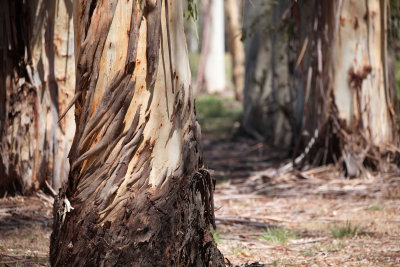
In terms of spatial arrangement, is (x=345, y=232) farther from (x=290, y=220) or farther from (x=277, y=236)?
(x=290, y=220)

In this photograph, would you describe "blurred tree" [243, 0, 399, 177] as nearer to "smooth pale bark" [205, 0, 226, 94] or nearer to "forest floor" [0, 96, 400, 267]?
"forest floor" [0, 96, 400, 267]

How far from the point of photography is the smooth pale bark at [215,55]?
1967cm

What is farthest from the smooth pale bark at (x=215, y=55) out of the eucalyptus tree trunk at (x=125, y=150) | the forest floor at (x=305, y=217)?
the eucalyptus tree trunk at (x=125, y=150)

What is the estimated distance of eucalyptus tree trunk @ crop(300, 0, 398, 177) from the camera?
632 cm

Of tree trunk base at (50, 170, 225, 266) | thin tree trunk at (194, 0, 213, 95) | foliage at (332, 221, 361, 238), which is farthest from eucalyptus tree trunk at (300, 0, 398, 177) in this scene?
thin tree trunk at (194, 0, 213, 95)

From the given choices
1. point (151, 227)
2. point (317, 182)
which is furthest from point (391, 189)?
point (151, 227)

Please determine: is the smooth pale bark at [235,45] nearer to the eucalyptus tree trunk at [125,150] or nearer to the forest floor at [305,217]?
the forest floor at [305,217]

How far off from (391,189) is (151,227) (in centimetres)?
366

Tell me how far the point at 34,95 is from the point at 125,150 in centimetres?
265

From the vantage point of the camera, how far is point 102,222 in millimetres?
2754

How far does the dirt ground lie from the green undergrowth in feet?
12.6

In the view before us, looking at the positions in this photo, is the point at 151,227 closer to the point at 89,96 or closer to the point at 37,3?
the point at 89,96

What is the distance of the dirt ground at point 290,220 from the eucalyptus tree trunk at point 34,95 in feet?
0.81

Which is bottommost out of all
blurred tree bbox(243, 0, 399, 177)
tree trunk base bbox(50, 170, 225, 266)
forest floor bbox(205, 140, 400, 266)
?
forest floor bbox(205, 140, 400, 266)
